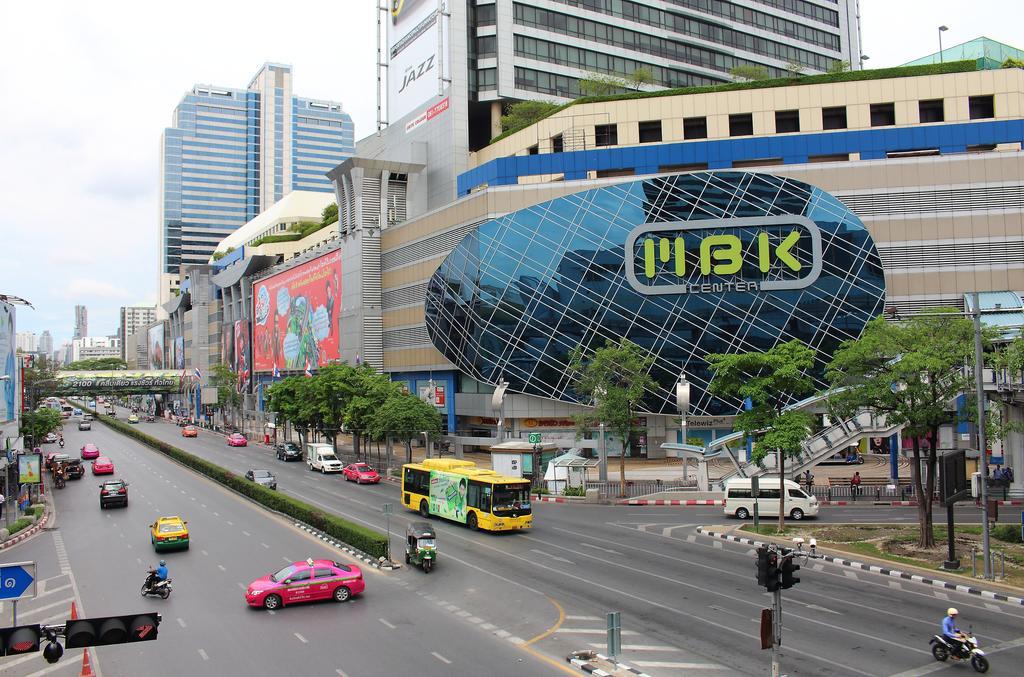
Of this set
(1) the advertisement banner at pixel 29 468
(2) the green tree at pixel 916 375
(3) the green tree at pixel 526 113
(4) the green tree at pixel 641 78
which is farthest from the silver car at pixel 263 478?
(4) the green tree at pixel 641 78

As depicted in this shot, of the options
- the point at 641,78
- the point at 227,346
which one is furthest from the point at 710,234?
the point at 227,346

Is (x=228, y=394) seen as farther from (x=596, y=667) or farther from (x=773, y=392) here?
(x=596, y=667)

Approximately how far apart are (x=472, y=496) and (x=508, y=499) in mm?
2086

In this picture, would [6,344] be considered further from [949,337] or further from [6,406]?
[949,337]

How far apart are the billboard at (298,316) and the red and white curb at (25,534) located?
52.2m

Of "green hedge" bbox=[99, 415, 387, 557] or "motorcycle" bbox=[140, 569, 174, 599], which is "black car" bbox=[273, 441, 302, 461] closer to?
"green hedge" bbox=[99, 415, 387, 557]

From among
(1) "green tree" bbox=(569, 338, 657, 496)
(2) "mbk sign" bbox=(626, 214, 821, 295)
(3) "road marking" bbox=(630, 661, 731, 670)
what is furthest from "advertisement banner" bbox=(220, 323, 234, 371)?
(3) "road marking" bbox=(630, 661, 731, 670)

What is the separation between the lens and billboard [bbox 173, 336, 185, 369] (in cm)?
17512

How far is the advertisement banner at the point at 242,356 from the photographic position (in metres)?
132

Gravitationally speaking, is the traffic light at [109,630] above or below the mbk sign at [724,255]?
below

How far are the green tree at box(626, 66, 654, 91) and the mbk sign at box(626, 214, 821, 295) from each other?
33152 millimetres

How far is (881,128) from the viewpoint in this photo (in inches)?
2687

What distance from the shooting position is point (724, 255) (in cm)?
6350

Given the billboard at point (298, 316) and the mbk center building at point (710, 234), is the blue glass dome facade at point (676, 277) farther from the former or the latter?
the billboard at point (298, 316)
